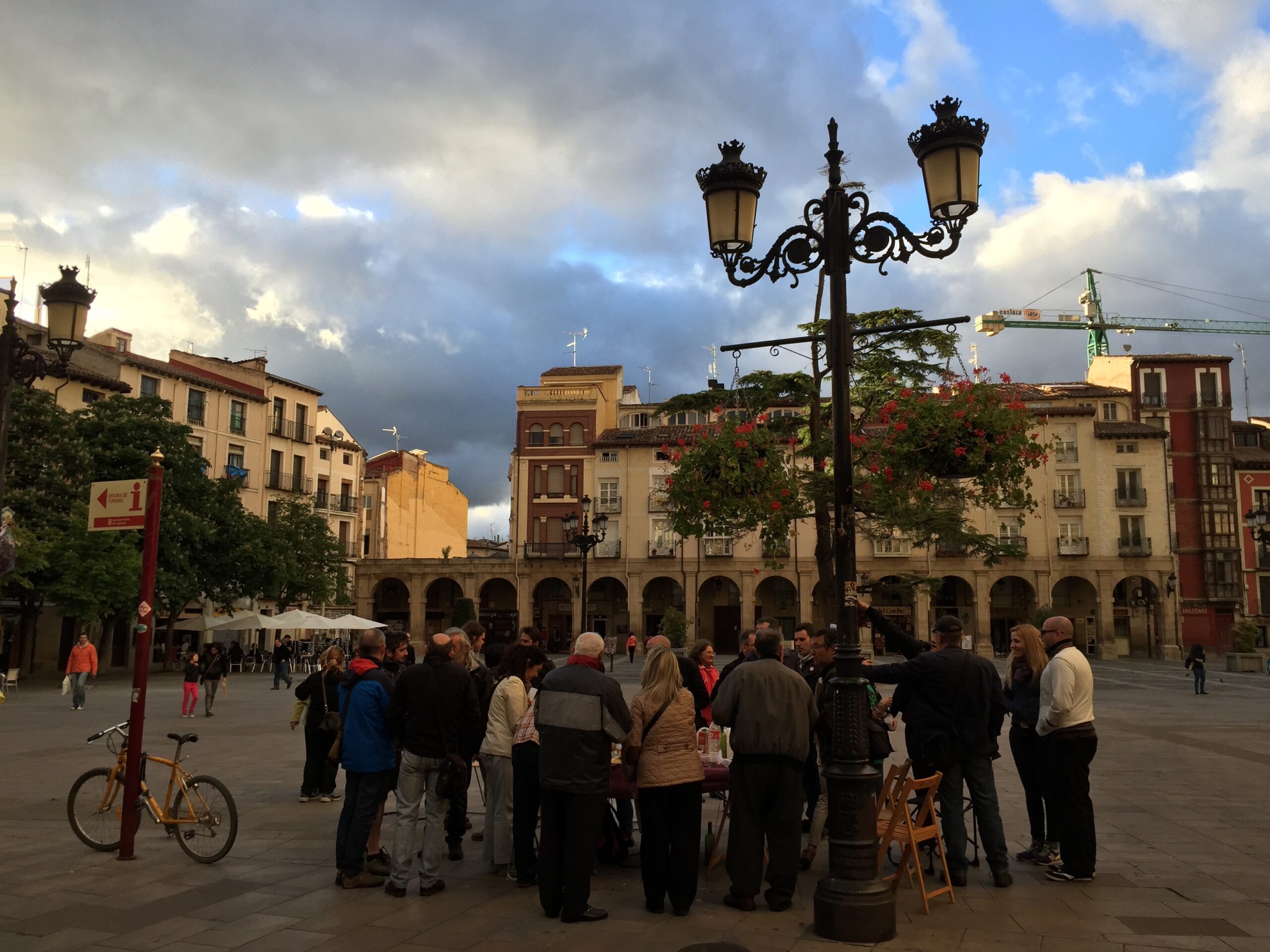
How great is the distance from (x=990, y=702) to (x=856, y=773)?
1807 mm

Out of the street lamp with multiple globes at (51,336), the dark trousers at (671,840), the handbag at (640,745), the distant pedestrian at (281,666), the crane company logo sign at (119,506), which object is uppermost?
the street lamp with multiple globes at (51,336)

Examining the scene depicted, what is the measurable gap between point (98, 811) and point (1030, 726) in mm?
7595

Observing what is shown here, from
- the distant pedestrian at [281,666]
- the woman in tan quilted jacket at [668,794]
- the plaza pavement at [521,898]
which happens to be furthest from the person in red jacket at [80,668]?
the woman in tan quilted jacket at [668,794]

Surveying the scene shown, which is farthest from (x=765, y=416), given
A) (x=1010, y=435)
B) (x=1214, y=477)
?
(x=1214, y=477)

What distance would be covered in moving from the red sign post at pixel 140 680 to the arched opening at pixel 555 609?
49009 millimetres

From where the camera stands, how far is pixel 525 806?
7.13 meters

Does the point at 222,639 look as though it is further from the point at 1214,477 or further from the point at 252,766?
the point at 1214,477

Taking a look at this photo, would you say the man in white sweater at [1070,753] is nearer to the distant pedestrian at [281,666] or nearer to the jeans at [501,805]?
the jeans at [501,805]

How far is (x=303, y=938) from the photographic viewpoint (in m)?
5.82

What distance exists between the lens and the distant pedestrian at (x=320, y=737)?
10.4 meters

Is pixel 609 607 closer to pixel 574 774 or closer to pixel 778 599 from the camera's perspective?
pixel 778 599

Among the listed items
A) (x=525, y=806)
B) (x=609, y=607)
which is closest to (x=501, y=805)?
(x=525, y=806)

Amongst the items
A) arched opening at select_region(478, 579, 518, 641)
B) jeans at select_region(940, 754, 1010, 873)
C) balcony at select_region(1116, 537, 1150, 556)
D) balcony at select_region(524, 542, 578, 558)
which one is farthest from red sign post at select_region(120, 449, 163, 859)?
balcony at select_region(1116, 537, 1150, 556)

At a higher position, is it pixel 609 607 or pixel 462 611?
pixel 609 607
